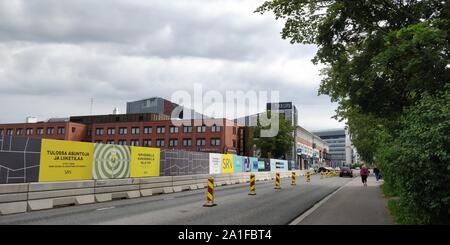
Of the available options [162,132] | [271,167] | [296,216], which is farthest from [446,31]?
[162,132]

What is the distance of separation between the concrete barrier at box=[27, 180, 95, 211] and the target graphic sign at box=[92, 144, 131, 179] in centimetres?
180

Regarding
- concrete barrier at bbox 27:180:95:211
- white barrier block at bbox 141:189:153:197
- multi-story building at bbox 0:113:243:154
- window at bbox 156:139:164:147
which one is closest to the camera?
concrete barrier at bbox 27:180:95:211

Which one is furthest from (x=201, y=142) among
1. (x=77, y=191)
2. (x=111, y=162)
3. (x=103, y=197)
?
(x=77, y=191)

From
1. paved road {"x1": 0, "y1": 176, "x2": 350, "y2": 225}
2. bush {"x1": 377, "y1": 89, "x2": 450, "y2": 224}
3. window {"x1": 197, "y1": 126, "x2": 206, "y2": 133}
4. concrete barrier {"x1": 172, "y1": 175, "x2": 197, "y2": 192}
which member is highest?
window {"x1": 197, "y1": 126, "x2": 206, "y2": 133}

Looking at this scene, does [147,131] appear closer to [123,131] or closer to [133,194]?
[123,131]

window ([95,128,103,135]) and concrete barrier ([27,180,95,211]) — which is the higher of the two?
window ([95,128,103,135])

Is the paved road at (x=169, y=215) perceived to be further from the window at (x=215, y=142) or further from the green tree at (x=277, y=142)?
the window at (x=215, y=142)

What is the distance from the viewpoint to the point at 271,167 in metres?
58.1

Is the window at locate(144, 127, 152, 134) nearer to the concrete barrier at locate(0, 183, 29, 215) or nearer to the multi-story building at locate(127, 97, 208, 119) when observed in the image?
the multi-story building at locate(127, 97, 208, 119)

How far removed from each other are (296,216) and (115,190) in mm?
9148

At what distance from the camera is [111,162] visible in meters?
20.2

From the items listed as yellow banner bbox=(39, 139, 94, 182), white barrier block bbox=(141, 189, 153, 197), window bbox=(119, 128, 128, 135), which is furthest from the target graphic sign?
window bbox=(119, 128, 128, 135)

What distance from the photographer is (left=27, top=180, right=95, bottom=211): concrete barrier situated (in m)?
14.4

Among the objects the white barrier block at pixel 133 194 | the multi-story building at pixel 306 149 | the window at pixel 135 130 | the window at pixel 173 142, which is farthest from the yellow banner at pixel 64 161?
the multi-story building at pixel 306 149
